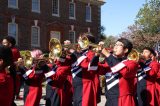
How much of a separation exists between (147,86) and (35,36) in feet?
79.0

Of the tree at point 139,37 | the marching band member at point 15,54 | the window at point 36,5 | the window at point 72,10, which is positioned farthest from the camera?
the tree at point 139,37

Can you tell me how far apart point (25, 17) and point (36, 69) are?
23438 millimetres

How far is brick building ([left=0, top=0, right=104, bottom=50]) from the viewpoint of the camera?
101ft

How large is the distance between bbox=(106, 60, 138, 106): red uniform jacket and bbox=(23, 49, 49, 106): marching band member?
202cm

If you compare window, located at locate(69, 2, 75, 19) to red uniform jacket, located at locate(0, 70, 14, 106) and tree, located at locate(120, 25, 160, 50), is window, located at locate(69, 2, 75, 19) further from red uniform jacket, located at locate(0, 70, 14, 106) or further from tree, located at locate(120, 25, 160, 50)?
red uniform jacket, located at locate(0, 70, 14, 106)

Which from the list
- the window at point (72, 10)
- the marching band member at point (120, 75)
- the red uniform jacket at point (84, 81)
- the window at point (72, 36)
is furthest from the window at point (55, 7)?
the marching band member at point (120, 75)

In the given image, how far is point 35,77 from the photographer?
9.00 m

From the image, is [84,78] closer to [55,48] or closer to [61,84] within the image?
[61,84]

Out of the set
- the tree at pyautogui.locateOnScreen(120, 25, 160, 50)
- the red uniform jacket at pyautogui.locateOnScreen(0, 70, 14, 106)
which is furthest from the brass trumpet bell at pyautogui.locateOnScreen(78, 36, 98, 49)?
the tree at pyautogui.locateOnScreen(120, 25, 160, 50)

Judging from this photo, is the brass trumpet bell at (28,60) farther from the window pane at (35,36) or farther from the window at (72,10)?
the window at (72,10)

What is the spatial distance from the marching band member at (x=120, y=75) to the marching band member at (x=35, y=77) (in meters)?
2.02

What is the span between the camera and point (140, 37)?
4625cm

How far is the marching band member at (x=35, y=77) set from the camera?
892cm

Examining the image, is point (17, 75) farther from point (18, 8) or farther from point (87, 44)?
point (18, 8)
